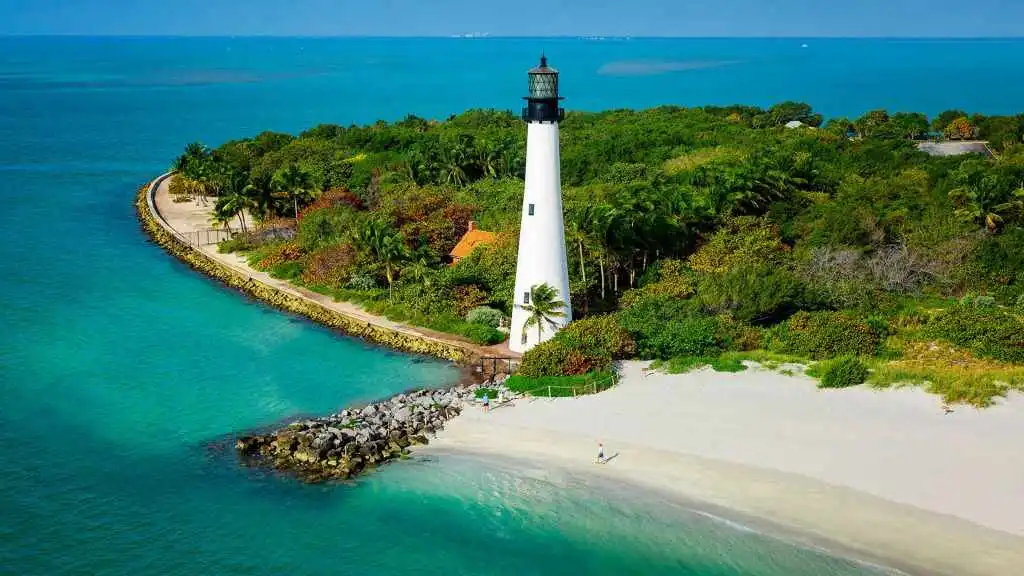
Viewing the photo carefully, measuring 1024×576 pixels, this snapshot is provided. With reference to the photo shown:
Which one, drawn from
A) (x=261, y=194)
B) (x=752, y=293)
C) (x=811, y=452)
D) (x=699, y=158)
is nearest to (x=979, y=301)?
(x=752, y=293)

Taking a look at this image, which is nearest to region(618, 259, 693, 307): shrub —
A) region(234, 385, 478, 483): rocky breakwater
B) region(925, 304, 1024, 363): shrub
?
region(925, 304, 1024, 363): shrub

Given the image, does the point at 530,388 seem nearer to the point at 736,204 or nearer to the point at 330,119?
the point at 736,204

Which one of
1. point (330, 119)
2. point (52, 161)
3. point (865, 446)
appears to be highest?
point (330, 119)

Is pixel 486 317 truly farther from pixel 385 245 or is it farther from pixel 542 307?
pixel 385 245

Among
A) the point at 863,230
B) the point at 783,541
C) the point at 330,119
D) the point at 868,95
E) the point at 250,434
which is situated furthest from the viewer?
the point at 868,95

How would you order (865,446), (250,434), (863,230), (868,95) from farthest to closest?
(868,95)
(863,230)
(250,434)
(865,446)

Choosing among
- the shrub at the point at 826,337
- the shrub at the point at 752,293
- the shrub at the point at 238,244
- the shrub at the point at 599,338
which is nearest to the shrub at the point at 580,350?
the shrub at the point at 599,338

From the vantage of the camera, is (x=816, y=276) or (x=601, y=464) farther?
(x=816, y=276)

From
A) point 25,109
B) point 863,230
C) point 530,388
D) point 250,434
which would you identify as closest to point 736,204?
point 863,230

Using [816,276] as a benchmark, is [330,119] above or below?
above
